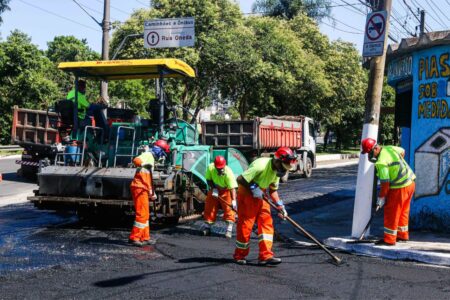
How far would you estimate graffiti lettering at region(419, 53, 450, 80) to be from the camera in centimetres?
919

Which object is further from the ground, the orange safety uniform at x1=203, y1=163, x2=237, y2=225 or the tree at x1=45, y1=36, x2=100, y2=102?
the tree at x1=45, y1=36, x2=100, y2=102

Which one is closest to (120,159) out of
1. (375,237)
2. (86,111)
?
(86,111)

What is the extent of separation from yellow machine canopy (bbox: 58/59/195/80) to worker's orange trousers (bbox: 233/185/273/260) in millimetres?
3565

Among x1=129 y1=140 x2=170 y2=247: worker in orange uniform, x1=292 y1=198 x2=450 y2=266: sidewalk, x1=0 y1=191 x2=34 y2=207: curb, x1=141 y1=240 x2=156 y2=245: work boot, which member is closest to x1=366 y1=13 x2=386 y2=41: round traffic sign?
x1=292 y1=198 x2=450 y2=266: sidewalk

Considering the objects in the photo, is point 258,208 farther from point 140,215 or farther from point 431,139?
→ point 431,139

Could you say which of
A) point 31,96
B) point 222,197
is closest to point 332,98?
point 31,96

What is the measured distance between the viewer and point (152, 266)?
22.5 ft

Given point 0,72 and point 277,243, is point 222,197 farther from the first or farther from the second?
point 0,72

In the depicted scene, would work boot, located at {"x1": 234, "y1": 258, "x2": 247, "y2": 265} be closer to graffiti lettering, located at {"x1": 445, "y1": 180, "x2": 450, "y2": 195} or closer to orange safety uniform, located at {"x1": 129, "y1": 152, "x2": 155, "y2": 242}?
orange safety uniform, located at {"x1": 129, "y1": 152, "x2": 155, "y2": 242}

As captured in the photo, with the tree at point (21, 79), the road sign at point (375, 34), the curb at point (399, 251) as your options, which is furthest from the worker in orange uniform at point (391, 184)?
the tree at point (21, 79)

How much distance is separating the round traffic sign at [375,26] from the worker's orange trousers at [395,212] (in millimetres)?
2319

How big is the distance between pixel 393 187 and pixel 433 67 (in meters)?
2.61

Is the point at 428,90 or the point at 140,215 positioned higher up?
the point at 428,90

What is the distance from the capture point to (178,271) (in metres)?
6.63
